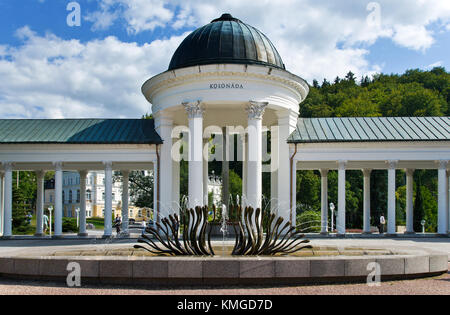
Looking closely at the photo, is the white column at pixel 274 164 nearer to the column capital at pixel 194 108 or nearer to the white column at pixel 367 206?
the column capital at pixel 194 108

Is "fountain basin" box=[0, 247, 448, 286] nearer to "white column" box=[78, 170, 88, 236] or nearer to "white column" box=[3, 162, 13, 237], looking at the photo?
"white column" box=[3, 162, 13, 237]

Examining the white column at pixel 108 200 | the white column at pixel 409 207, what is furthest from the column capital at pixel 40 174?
the white column at pixel 409 207

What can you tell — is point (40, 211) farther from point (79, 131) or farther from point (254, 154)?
point (254, 154)

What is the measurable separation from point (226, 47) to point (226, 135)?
887 cm

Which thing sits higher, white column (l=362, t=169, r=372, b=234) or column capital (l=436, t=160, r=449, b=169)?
column capital (l=436, t=160, r=449, b=169)

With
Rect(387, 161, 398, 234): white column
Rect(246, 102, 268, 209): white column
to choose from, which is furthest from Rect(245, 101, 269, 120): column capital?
Rect(387, 161, 398, 234): white column

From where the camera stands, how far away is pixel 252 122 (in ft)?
90.8

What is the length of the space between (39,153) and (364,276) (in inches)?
995

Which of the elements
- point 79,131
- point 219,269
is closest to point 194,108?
point 79,131

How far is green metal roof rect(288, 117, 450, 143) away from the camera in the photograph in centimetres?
3167

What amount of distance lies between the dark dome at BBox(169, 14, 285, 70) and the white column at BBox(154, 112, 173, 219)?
384 centimetres
